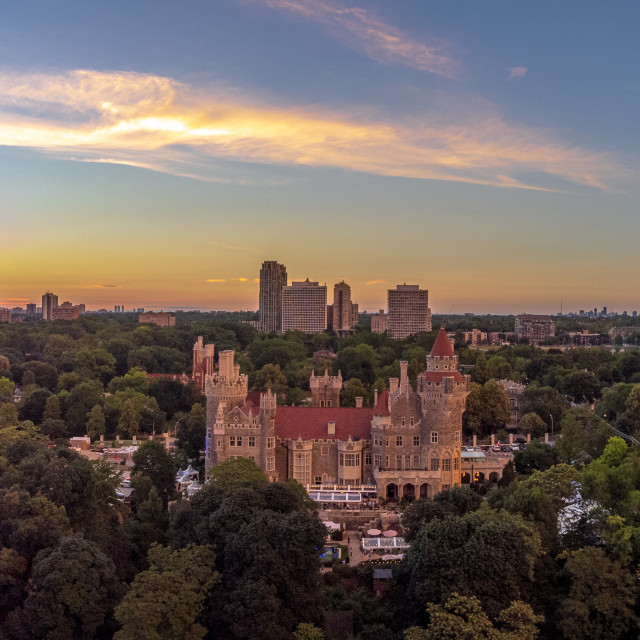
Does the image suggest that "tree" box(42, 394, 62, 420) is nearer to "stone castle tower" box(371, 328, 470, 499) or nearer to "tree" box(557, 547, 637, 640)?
"stone castle tower" box(371, 328, 470, 499)

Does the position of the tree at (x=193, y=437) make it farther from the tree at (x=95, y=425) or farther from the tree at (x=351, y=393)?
the tree at (x=351, y=393)

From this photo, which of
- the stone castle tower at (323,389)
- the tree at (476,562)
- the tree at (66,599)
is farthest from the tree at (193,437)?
the tree at (476,562)

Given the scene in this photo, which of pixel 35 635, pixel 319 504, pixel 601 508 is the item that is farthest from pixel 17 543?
pixel 601 508

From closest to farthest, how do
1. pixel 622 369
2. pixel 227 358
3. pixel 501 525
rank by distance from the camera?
1. pixel 501 525
2. pixel 227 358
3. pixel 622 369

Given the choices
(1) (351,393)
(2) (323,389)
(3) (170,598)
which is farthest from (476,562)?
(1) (351,393)

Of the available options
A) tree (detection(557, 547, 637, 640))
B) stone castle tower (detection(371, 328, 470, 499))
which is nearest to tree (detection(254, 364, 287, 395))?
stone castle tower (detection(371, 328, 470, 499))

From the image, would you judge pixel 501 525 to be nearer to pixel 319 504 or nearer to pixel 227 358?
pixel 319 504
